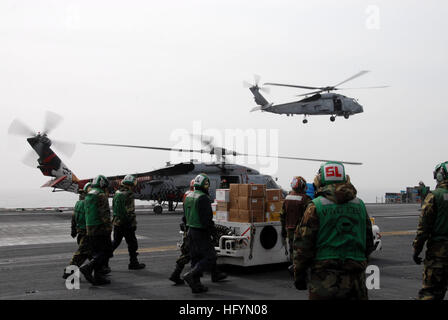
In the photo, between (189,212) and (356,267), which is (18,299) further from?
(356,267)

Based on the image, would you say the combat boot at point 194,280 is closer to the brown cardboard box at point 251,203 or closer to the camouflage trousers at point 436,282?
the brown cardboard box at point 251,203

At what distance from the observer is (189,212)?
8.09m

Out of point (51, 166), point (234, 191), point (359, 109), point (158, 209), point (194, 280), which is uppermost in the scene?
point (359, 109)

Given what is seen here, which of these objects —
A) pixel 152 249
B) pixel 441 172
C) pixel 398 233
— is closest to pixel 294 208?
pixel 441 172

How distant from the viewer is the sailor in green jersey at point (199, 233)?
25.5 feet

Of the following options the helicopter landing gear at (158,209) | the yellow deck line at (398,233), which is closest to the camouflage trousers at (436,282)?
the yellow deck line at (398,233)

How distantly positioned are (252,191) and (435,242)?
4.47 m

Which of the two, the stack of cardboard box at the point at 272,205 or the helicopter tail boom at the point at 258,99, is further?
the helicopter tail boom at the point at 258,99

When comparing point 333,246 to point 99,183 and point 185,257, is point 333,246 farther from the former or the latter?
point 99,183

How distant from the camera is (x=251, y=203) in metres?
9.61

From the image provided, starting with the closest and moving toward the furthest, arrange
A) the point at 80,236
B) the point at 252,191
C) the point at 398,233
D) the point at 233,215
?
1. the point at 80,236
2. the point at 252,191
3. the point at 233,215
4. the point at 398,233
